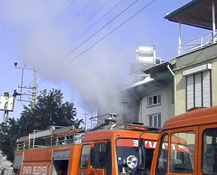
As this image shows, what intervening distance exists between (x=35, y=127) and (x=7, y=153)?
271 centimetres

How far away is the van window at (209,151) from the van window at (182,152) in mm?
191

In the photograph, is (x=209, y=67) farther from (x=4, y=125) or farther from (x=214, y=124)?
(x=4, y=125)

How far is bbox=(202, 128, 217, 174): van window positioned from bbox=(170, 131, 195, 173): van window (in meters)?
0.19

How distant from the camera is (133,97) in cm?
1992

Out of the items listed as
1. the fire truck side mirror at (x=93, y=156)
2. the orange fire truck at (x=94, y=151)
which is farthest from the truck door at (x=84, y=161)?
the fire truck side mirror at (x=93, y=156)

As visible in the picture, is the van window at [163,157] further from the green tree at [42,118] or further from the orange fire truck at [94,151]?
the green tree at [42,118]

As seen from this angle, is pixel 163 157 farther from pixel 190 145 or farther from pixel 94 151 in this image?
pixel 94 151

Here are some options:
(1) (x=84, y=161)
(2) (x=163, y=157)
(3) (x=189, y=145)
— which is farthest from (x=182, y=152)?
(1) (x=84, y=161)

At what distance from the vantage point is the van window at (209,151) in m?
4.14

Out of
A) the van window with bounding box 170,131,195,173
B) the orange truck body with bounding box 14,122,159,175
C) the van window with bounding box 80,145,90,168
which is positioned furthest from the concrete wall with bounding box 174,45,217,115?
the van window with bounding box 170,131,195,173

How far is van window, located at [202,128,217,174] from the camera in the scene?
4.14 meters

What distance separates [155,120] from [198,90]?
13.3 ft

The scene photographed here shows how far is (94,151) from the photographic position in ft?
25.3

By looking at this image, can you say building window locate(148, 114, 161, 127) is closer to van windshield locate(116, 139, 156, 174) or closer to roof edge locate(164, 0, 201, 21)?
roof edge locate(164, 0, 201, 21)
